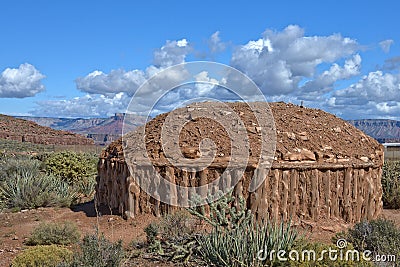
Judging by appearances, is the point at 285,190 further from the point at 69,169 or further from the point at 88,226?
the point at 69,169

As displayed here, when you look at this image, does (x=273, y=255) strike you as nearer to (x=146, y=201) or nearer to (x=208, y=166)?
(x=208, y=166)

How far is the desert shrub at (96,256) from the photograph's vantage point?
529 cm

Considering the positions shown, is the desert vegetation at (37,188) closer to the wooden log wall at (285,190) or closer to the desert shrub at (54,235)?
the wooden log wall at (285,190)

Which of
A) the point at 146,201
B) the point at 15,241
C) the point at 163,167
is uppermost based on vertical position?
A: the point at 163,167

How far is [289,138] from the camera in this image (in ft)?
29.9

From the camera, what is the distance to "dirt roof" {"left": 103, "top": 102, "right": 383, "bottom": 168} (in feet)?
28.8

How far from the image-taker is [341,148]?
929cm

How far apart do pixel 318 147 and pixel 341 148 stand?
546 mm

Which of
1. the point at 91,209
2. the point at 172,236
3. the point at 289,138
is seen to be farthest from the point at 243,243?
the point at 91,209

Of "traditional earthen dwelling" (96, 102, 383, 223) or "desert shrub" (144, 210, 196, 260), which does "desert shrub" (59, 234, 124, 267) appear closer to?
"desert shrub" (144, 210, 196, 260)

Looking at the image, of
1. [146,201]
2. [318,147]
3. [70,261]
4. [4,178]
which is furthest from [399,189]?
[4,178]

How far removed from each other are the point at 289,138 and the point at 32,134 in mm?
47605

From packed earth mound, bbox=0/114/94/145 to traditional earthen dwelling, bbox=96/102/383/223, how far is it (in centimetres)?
4307

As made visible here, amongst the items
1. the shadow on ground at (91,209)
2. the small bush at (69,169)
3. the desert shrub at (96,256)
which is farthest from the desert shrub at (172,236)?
the small bush at (69,169)
